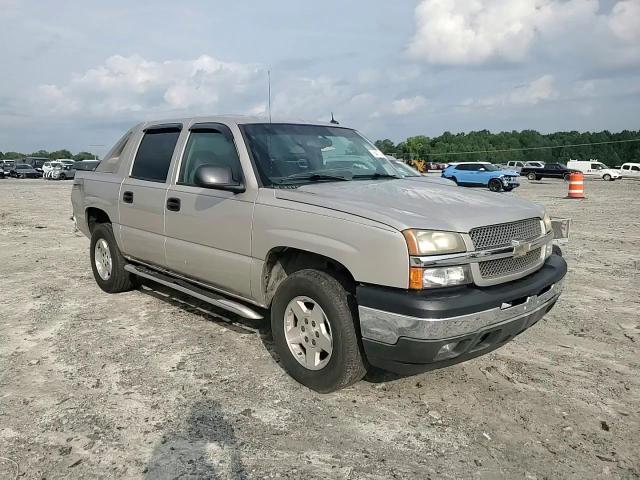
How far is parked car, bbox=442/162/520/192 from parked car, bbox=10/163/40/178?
36.4 metres

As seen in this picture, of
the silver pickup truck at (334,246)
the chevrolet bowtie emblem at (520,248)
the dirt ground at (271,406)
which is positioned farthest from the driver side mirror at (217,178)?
the chevrolet bowtie emblem at (520,248)

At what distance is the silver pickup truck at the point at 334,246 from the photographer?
3016 millimetres

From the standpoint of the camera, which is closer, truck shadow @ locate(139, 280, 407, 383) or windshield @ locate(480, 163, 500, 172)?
truck shadow @ locate(139, 280, 407, 383)

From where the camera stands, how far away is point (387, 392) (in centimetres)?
358

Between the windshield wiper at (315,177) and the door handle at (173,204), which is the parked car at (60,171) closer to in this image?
the door handle at (173,204)

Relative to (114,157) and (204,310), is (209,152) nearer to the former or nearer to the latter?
(204,310)

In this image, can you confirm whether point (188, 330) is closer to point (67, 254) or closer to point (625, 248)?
point (67, 254)

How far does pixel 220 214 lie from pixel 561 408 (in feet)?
8.85

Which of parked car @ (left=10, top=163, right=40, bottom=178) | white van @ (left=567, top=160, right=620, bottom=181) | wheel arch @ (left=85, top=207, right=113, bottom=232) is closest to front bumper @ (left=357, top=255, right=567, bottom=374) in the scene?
wheel arch @ (left=85, top=207, right=113, bottom=232)

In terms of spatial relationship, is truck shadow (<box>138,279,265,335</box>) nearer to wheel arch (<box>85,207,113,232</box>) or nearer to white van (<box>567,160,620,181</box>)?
wheel arch (<box>85,207,113,232</box>)

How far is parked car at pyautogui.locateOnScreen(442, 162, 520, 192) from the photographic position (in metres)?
29.8

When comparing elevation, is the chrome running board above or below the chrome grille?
below

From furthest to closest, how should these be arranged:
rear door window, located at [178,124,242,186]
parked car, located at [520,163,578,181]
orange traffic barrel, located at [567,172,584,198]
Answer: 1. parked car, located at [520,163,578,181]
2. orange traffic barrel, located at [567,172,584,198]
3. rear door window, located at [178,124,242,186]

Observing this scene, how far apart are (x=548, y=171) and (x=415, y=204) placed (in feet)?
141
